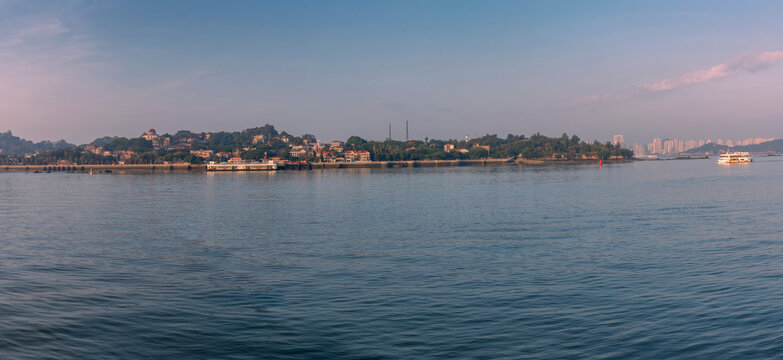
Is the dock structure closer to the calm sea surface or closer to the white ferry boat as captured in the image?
the white ferry boat

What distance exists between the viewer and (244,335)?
11.2 meters

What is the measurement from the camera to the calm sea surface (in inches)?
419

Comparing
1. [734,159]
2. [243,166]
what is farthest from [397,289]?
[734,159]

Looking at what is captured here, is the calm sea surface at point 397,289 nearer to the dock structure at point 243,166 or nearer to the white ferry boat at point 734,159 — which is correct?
the dock structure at point 243,166

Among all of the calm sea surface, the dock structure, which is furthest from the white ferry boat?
the calm sea surface

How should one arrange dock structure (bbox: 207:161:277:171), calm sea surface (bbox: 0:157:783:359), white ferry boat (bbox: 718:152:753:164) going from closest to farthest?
calm sea surface (bbox: 0:157:783:359) → white ferry boat (bbox: 718:152:753:164) → dock structure (bbox: 207:161:277:171)

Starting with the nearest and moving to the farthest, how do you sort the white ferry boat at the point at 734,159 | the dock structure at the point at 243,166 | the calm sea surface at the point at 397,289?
the calm sea surface at the point at 397,289, the white ferry boat at the point at 734,159, the dock structure at the point at 243,166

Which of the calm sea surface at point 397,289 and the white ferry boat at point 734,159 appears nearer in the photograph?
the calm sea surface at point 397,289

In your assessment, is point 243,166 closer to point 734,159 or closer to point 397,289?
point 734,159

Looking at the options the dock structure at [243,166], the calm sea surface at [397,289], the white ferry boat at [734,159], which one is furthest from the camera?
the dock structure at [243,166]

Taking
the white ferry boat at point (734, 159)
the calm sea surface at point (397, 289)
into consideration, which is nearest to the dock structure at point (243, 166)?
the white ferry boat at point (734, 159)

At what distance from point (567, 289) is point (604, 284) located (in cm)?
135

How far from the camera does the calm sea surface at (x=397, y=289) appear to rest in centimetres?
1065

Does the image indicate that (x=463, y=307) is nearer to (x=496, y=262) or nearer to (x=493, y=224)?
(x=496, y=262)
